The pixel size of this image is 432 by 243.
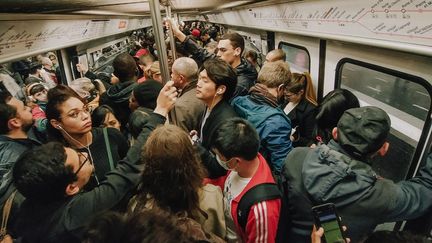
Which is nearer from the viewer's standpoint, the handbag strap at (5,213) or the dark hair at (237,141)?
the handbag strap at (5,213)

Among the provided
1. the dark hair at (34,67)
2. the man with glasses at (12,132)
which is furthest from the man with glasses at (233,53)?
the dark hair at (34,67)

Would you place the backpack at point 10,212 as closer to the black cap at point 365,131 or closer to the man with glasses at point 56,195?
the man with glasses at point 56,195

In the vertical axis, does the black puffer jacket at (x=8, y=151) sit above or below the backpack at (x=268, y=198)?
above

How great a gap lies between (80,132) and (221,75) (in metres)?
1.20

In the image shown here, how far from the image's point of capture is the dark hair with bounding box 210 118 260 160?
4.98 ft

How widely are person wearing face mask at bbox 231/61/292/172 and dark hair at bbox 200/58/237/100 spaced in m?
0.20

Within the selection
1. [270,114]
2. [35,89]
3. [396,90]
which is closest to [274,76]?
[270,114]

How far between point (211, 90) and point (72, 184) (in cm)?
126

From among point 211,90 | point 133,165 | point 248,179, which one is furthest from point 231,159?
point 211,90

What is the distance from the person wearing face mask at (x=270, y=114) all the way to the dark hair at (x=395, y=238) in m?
1.10

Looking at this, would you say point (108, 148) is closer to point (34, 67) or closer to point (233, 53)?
point (233, 53)

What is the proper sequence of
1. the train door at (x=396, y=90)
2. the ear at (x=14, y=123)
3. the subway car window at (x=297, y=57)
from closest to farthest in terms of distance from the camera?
the train door at (x=396, y=90) < the ear at (x=14, y=123) < the subway car window at (x=297, y=57)

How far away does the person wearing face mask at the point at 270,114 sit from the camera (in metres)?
2.09

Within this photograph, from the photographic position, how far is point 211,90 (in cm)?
224
